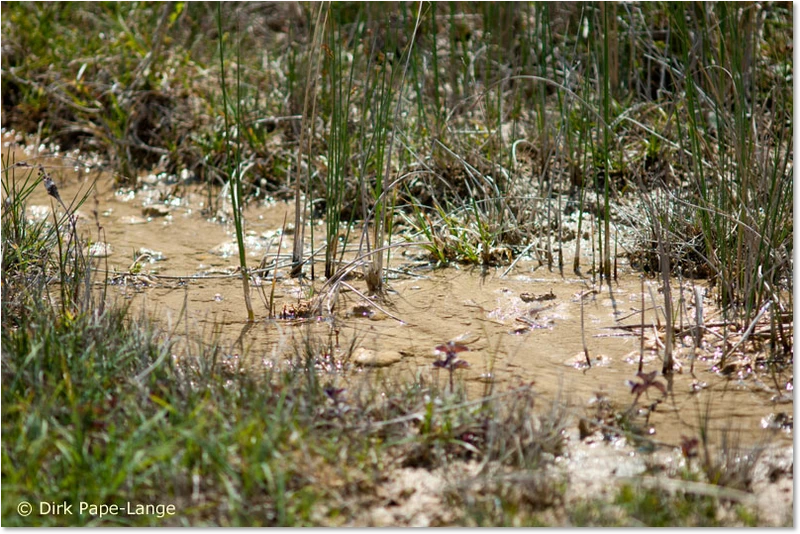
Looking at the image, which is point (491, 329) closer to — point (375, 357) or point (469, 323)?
point (469, 323)

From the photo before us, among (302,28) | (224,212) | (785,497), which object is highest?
(302,28)

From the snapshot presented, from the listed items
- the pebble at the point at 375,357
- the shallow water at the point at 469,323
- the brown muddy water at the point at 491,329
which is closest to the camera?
the brown muddy water at the point at 491,329

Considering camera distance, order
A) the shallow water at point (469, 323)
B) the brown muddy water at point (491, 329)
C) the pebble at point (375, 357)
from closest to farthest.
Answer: the brown muddy water at point (491, 329) → the shallow water at point (469, 323) → the pebble at point (375, 357)

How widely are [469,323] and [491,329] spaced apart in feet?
0.33

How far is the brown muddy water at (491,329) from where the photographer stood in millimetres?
2381

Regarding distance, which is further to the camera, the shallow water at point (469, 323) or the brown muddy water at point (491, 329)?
the shallow water at point (469, 323)

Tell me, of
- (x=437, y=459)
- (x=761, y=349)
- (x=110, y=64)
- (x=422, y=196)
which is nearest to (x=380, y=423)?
(x=437, y=459)

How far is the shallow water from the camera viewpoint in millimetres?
2490

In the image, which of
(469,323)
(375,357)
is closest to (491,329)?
(469,323)

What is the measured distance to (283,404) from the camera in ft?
7.29

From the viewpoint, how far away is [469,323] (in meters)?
3.12

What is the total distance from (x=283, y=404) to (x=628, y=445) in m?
0.91

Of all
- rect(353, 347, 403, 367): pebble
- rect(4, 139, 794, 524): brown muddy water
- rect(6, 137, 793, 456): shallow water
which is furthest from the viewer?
rect(353, 347, 403, 367): pebble

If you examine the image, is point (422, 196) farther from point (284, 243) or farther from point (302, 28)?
point (302, 28)
